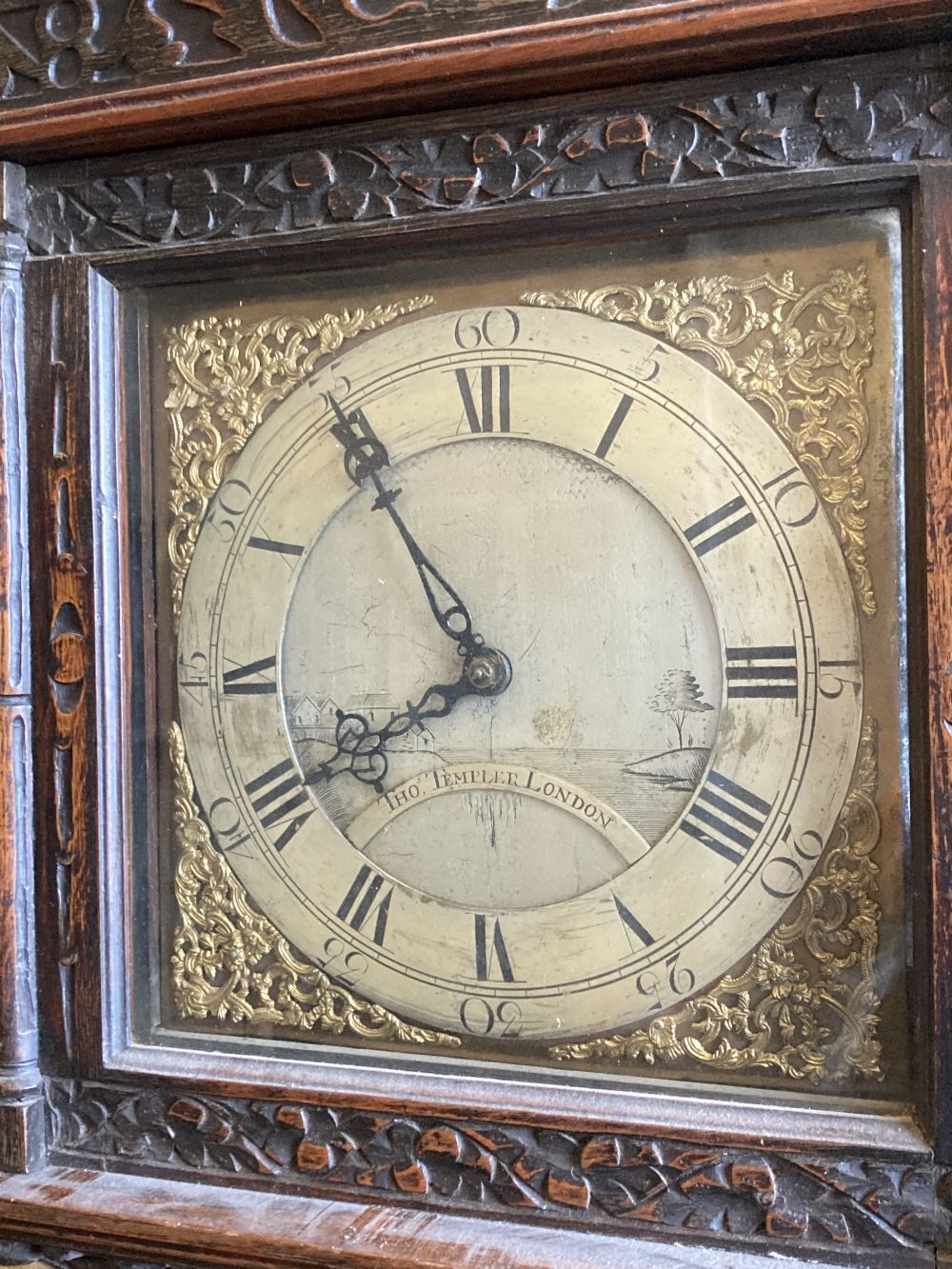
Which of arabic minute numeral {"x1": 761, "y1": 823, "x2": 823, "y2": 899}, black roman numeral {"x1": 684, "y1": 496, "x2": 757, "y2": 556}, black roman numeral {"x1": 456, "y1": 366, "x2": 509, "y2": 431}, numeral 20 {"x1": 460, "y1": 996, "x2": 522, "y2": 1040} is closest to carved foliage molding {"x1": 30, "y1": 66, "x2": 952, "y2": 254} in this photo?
black roman numeral {"x1": 456, "y1": 366, "x2": 509, "y2": 431}

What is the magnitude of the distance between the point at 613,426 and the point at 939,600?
0.85 feet

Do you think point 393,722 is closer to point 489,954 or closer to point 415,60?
point 489,954

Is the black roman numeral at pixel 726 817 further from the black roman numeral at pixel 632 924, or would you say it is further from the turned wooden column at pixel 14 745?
the turned wooden column at pixel 14 745

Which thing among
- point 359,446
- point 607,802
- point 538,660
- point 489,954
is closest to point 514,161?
point 359,446

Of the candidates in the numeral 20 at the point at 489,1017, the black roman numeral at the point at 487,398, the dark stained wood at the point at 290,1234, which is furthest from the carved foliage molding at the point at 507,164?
the dark stained wood at the point at 290,1234

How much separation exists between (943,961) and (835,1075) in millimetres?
116

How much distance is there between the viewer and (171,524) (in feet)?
3.12

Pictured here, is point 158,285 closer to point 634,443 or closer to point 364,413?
point 364,413

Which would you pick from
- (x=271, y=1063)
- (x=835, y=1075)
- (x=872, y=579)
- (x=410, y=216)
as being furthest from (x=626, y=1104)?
(x=410, y=216)

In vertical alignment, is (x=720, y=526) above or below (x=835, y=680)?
above

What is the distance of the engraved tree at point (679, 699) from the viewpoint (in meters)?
0.83

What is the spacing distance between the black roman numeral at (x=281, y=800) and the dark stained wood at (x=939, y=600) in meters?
0.47

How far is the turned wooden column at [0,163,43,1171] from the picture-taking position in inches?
36.2

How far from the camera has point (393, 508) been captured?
901 mm
